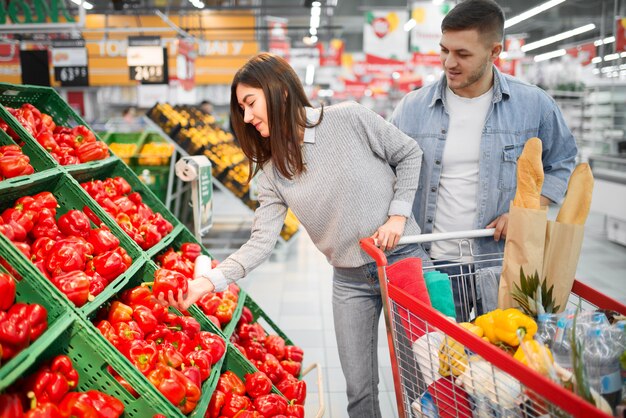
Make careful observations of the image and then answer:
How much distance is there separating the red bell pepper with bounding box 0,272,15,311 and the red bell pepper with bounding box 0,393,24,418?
10.6 inches

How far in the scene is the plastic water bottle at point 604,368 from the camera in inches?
60.8

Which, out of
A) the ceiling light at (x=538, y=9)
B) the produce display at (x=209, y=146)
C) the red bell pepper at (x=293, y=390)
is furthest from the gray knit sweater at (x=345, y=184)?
the ceiling light at (x=538, y=9)

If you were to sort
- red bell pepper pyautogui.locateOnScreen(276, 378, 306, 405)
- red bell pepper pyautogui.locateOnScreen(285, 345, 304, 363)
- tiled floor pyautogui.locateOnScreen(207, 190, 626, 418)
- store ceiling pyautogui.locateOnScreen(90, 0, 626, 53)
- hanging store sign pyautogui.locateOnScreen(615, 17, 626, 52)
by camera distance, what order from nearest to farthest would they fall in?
red bell pepper pyautogui.locateOnScreen(276, 378, 306, 405)
red bell pepper pyautogui.locateOnScreen(285, 345, 304, 363)
tiled floor pyautogui.locateOnScreen(207, 190, 626, 418)
hanging store sign pyautogui.locateOnScreen(615, 17, 626, 52)
store ceiling pyautogui.locateOnScreen(90, 0, 626, 53)

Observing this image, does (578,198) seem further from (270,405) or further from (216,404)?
(216,404)

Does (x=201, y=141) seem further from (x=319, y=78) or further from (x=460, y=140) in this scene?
(x=319, y=78)

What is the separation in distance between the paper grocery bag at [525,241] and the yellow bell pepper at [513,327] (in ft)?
0.67

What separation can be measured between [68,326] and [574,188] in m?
1.71

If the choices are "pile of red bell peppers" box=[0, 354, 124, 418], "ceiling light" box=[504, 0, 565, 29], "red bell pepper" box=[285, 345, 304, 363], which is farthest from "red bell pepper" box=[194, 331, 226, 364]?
"ceiling light" box=[504, 0, 565, 29]

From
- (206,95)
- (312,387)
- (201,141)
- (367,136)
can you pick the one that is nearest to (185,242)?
(312,387)

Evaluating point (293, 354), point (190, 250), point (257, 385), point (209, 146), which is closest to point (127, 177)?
point (190, 250)

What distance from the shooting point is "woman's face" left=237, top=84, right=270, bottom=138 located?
2.12 m

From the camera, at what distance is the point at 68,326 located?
71.7 inches

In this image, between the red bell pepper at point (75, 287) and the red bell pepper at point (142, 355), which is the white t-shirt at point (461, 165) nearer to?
the red bell pepper at point (142, 355)

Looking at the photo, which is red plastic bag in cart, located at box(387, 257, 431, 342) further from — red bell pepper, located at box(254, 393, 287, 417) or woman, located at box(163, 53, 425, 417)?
red bell pepper, located at box(254, 393, 287, 417)
